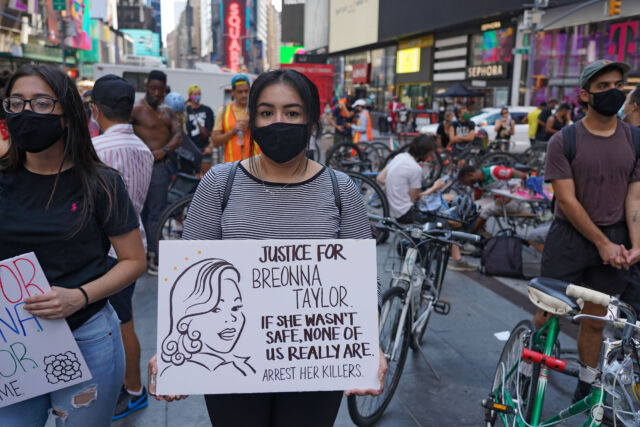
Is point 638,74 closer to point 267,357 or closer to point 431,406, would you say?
point 431,406

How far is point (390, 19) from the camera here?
141 ft

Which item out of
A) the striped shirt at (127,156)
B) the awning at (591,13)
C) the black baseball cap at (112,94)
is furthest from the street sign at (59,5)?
the striped shirt at (127,156)

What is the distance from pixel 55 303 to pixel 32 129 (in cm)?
61

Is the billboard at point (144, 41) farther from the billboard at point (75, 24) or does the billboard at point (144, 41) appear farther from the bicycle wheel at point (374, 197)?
the bicycle wheel at point (374, 197)

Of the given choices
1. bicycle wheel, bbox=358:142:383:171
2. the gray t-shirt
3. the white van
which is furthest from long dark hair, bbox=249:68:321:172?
the white van

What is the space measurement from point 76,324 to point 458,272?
519 cm

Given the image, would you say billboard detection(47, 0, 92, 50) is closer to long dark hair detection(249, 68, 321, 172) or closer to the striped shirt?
the striped shirt

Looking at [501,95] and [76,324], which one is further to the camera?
[501,95]

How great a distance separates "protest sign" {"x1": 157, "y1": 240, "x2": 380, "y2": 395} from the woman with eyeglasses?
0.40 m

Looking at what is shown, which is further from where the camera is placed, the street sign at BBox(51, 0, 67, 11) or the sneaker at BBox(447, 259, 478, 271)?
the street sign at BBox(51, 0, 67, 11)

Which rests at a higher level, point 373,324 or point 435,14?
point 435,14

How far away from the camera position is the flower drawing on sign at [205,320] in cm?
179

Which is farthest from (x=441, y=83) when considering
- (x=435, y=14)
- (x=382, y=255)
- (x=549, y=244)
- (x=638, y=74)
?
(x=549, y=244)

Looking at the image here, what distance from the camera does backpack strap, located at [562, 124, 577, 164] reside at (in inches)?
130
